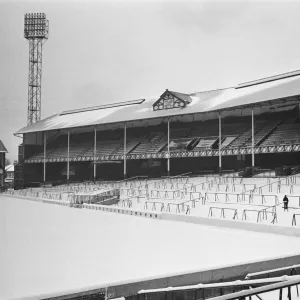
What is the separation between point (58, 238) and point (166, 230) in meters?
5.03

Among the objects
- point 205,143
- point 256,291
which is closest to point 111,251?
point 256,291

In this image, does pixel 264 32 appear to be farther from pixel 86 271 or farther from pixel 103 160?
pixel 103 160

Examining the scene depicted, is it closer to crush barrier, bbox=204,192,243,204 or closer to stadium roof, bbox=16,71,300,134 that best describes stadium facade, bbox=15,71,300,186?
stadium roof, bbox=16,71,300,134

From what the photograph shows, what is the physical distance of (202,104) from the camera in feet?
152

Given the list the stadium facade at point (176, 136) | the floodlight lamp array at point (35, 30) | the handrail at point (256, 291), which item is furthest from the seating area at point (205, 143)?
Answer: the handrail at point (256, 291)

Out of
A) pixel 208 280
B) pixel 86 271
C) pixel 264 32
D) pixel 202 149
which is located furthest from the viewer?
pixel 202 149

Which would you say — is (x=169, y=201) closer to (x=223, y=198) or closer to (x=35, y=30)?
(x=223, y=198)

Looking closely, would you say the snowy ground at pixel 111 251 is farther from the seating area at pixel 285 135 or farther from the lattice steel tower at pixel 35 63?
the lattice steel tower at pixel 35 63

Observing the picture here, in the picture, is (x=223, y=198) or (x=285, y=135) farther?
(x=285, y=135)

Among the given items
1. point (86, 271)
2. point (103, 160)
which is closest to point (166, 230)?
point (86, 271)

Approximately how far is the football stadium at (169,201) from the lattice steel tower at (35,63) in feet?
20.5

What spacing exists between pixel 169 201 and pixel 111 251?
15.7 meters

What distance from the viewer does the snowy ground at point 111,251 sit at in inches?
408

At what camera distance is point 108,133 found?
56.9 meters
